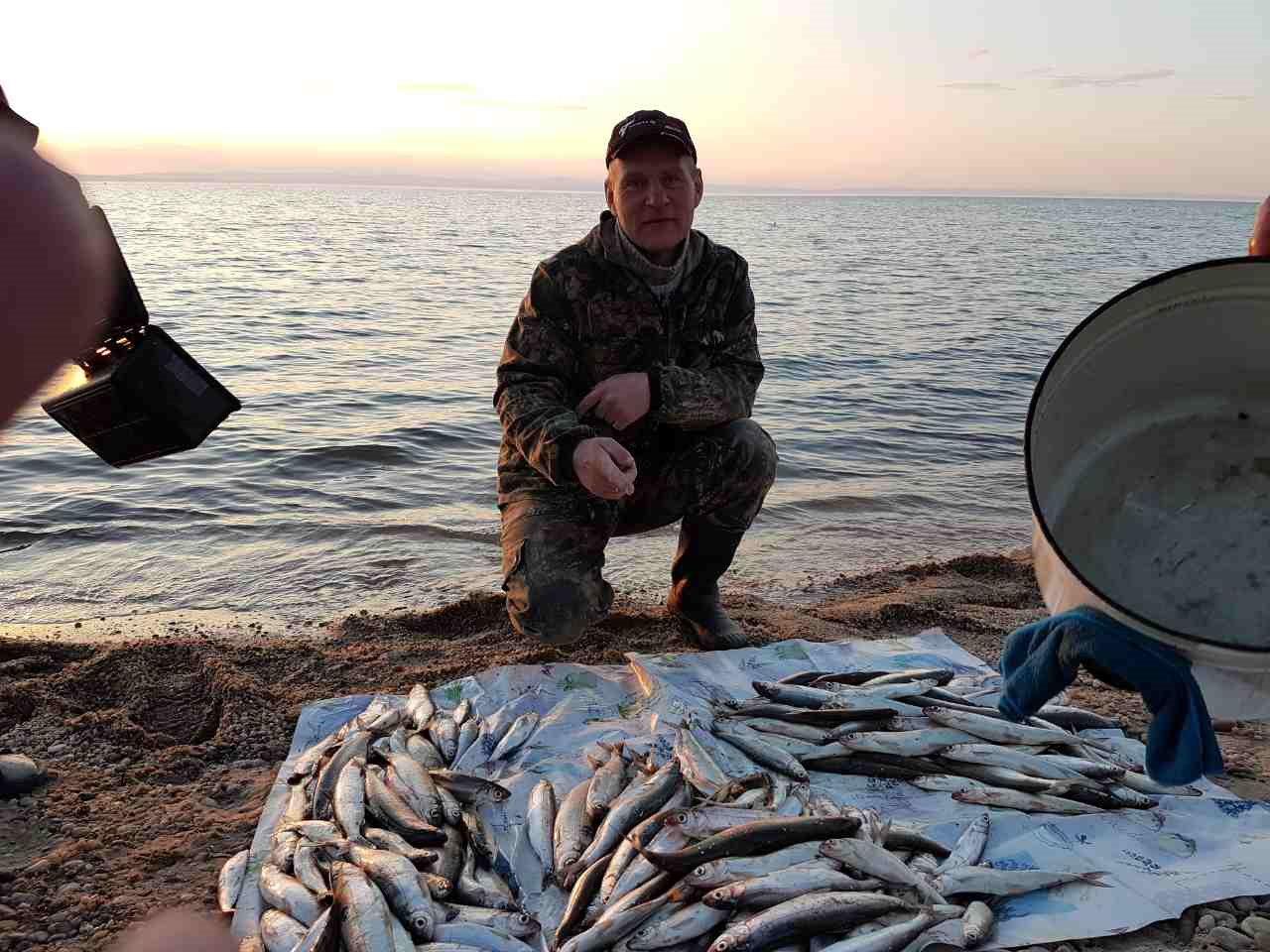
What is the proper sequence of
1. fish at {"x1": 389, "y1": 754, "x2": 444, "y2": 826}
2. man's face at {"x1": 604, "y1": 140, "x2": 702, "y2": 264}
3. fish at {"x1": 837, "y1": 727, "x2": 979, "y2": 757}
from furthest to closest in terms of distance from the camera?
man's face at {"x1": 604, "y1": 140, "x2": 702, "y2": 264}
fish at {"x1": 837, "y1": 727, "x2": 979, "y2": 757}
fish at {"x1": 389, "y1": 754, "x2": 444, "y2": 826}

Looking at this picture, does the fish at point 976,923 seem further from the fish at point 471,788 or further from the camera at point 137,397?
the camera at point 137,397

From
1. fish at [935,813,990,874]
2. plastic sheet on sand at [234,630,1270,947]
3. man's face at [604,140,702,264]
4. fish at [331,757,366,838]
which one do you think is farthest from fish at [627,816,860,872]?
man's face at [604,140,702,264]

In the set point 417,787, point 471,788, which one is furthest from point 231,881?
point 471,788

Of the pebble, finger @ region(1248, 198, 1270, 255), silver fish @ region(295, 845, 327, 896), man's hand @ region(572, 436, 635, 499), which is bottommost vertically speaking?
the pebble

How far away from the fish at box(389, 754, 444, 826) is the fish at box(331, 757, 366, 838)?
0.39 feet

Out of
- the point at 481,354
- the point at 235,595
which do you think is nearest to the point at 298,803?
the point at 235,595

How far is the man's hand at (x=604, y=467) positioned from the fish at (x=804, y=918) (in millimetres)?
1953

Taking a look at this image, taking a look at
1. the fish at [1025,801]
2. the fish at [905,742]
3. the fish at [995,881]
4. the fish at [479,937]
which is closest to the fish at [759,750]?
the fish at [905,742]

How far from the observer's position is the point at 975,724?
4254mm

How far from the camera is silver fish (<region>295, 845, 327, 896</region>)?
322 centimetres

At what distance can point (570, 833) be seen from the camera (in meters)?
3.59

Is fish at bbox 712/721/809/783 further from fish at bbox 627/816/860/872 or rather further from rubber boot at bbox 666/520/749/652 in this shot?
rubber boot at bbox 666/520/749/652

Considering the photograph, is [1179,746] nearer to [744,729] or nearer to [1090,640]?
[1090,640]

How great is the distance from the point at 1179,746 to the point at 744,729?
1751mm
